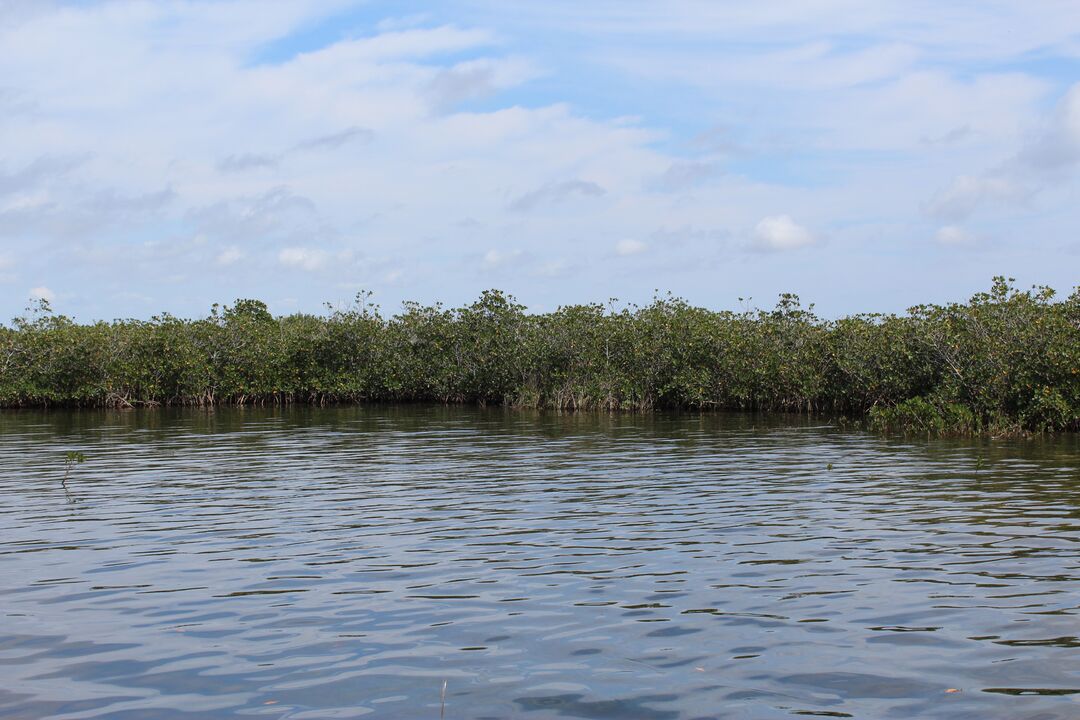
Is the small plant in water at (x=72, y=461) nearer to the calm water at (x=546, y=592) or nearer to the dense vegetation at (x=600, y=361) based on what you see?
the calm water at (x=546, y=592)

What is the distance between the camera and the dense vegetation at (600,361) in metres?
28.2

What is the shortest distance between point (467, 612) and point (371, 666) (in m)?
1.62

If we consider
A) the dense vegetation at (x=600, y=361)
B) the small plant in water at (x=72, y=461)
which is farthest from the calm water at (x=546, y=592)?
the dense vegetation at (x=600, y=361)

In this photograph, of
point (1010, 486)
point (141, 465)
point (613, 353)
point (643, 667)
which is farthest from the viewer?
point (613, 353)

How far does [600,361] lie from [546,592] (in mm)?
32594

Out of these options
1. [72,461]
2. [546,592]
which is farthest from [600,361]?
[546,592]

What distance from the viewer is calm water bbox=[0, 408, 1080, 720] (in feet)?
23.7

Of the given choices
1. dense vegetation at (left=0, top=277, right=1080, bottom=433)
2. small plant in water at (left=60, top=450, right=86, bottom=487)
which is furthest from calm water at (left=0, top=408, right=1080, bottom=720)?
dense vegetation at (left=0, top=277, right=1080, bottom=433)

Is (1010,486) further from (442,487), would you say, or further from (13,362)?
(13,362)

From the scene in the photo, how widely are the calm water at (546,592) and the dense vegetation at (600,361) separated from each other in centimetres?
844

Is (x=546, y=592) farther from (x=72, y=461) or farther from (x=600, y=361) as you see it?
(x=600, y=361)

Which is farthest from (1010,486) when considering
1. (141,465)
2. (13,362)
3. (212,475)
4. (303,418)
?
(13,362)

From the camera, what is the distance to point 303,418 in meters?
38.5

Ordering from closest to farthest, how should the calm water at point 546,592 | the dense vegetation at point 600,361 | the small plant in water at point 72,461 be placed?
the calm water at point 546,592
the small plant in water at point 72,461
the dense vegetation at point 600,361
